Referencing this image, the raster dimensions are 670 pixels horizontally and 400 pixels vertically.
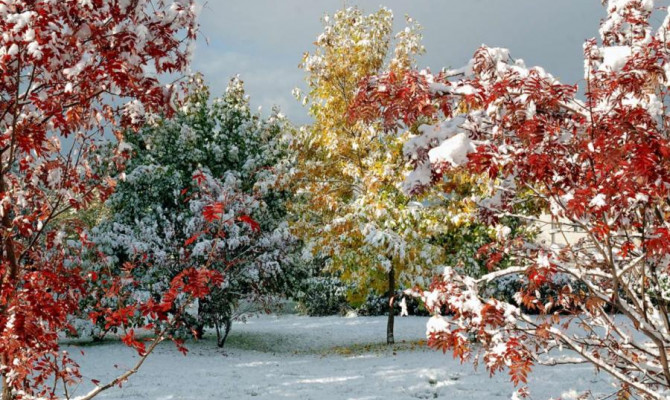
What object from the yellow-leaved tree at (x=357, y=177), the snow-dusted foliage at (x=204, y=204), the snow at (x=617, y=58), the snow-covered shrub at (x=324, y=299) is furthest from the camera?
the snow-covered shrub at (x=324, y=299)

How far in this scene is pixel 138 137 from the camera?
17.3 m

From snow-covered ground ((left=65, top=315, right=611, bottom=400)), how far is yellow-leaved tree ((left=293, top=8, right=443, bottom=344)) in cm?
217

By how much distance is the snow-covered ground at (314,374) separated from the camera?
9.43m

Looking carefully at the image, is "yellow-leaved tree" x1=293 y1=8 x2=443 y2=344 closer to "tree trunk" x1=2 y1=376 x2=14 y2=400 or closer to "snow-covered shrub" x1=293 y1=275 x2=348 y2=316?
"tree trunk" x1=2 y1=376 x2=14 y2=400

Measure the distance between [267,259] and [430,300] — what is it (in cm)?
1277

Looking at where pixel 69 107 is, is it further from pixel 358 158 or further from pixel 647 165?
pixel 358 158

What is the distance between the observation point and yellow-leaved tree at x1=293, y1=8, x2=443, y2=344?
Result: 1327 cm

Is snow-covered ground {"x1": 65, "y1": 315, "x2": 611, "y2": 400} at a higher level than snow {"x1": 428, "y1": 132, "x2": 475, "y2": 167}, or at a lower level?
lower

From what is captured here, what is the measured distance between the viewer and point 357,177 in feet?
50.5

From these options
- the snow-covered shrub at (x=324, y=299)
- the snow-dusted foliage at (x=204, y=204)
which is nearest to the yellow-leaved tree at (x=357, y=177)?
the snow-dusted foliage at (x=204, y=204)

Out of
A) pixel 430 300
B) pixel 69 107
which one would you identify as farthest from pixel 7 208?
pixel 430 300

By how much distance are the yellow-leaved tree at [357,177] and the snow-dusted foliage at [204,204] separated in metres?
→ 1.23

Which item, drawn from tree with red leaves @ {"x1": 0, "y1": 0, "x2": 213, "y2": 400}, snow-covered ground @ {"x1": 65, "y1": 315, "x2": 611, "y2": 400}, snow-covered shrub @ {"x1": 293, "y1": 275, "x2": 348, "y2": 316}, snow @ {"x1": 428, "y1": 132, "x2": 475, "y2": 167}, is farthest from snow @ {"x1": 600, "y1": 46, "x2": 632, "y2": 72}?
snow-covered shrub @ {"x1": 293, "y1": 275, "x2": 348, "y2": 316}

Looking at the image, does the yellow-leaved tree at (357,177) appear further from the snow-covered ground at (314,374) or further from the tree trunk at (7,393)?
the tree trunk at (7,393)
